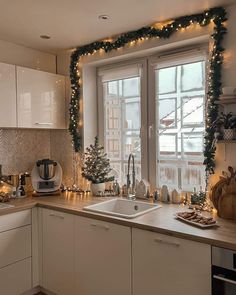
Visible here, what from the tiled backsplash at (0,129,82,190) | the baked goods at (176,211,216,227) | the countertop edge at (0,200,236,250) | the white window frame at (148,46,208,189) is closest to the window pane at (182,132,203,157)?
the white window frame at (148,46,208,189)

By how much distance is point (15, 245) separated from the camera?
2467 millimetres

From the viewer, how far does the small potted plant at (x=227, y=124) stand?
6.80 feet

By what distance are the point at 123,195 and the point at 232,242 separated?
1.42 meters

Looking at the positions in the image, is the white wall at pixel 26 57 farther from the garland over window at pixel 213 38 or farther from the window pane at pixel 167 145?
the window pane at pixel 167 145

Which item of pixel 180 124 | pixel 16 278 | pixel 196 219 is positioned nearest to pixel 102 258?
pixel 196 219

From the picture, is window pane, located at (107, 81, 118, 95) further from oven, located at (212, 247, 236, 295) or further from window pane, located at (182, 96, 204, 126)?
oven, located at (212, 247, 236, 295)

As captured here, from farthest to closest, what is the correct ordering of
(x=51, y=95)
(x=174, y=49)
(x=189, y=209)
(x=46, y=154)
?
(x=46, y=154)
(x=51, y=95)
(x=174, y=49)
(x=189, y=209)

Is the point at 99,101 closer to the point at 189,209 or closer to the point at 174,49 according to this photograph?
the point at 174,49

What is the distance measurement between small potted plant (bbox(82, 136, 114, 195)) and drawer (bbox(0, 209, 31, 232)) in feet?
2.22

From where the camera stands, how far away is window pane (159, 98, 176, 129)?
8.79 feet

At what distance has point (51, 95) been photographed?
123 inches

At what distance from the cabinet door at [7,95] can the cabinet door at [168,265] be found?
5.28 feet

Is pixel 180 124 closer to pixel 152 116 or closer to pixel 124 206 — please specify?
pixel 152 116

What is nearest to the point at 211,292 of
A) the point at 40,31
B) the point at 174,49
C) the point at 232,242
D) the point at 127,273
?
the point at 232,242
